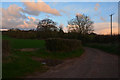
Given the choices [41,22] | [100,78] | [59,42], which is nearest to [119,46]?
[59,42]

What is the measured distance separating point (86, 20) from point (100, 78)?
101 ft

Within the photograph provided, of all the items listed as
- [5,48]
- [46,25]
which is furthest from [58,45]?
[46,25]

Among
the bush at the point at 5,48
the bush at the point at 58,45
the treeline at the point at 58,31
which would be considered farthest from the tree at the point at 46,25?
the bush at the point at 5,48

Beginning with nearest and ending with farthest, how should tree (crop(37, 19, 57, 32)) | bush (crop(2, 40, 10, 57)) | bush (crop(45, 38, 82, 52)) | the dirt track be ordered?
the dirt track < bush (crop(2, 40, 10, 57)) < bush (crop(45, 38, 82, 52)) < tree (crop(37, 19, 57, 32))

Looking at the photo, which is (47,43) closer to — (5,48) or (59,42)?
(59,42)

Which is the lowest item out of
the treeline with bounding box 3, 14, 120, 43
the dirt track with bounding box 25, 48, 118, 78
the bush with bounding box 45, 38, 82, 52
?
the dirt track with bounding box 25, 48, 118, 78

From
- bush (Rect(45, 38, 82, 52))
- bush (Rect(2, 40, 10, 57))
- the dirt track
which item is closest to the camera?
the dirt track

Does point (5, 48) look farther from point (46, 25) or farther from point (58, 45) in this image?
point (46, 25)

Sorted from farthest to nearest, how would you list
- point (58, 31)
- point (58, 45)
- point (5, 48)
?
point (58, 31)
point (58, 45)
point (5, 48)

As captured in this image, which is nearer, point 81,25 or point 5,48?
point 5,48

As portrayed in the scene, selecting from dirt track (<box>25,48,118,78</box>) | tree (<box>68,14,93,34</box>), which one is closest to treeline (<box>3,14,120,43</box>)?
tree (<box>68,14,93,34</box>)

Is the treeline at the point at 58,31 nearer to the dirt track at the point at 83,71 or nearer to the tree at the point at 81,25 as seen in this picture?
the tree at the point at 81,25

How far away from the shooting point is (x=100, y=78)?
489 cm

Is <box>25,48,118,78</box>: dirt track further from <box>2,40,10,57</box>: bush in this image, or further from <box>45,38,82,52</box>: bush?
<box>45,38,82,52</box>: bush
